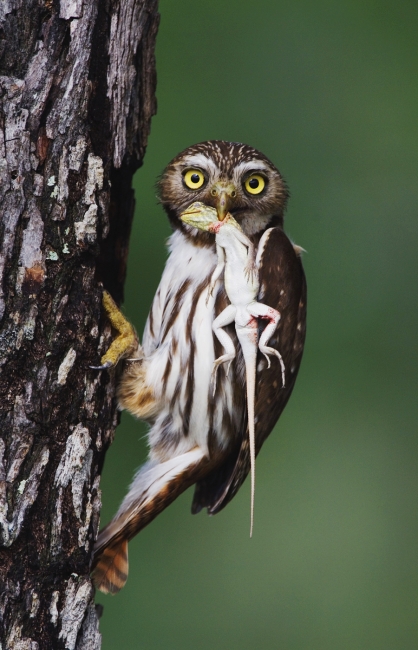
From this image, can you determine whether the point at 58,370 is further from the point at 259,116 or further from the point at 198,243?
the point at 259,116

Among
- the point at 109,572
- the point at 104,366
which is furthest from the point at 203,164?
the point at 109,572

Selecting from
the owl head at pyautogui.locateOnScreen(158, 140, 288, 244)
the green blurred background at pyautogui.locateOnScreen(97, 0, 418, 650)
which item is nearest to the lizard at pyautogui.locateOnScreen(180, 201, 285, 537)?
the owl head at pyautogui.locateOnScreen(158, 140, 288, 244)

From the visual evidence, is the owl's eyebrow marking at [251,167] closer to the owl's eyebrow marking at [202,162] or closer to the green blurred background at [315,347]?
the owl's eyebrow marking at [202,162]

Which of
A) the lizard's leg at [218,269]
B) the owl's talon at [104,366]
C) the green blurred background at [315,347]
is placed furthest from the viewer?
the green blurred background at [315,347]

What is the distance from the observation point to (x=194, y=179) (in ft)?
9.49

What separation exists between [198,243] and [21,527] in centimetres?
117

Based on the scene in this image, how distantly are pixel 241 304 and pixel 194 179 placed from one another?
1.82ft

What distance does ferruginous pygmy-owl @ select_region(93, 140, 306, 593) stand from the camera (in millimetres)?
2691

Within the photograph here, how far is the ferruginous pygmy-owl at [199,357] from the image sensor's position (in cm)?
269

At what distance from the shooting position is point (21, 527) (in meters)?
2.06

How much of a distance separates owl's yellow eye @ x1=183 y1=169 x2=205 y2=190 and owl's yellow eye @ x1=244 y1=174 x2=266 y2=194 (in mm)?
147

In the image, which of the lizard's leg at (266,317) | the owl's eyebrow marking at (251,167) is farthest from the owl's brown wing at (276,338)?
the owl's eyebrow marking at (251,167)

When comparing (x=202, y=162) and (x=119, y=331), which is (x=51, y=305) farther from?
(x=202, y=162)

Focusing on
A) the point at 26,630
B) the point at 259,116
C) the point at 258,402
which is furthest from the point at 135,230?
the point at 26,630
